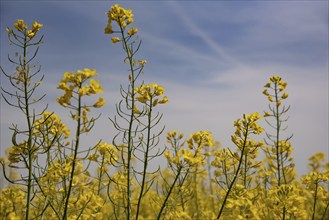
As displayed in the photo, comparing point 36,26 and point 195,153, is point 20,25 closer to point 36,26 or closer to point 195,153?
point 36,26

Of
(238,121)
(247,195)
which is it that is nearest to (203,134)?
(238,121)

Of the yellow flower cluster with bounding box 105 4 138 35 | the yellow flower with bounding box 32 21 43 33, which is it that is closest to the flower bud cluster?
the yellow flower cluster with bounding box 105 4 138 35

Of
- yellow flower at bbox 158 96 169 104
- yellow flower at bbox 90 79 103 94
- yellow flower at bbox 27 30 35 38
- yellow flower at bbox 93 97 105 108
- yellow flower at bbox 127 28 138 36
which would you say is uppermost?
yellow flower at bbox 127 28 138 36

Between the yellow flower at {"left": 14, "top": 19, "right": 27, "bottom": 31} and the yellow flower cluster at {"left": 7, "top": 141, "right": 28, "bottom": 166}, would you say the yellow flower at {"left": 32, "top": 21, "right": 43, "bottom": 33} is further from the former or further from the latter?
the yellow flower cluster at {"left": 7, "top": 141, "right": 28, "bottom": 166}

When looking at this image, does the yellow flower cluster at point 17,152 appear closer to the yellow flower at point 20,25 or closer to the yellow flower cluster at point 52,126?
the yellow flower cluster at point 52,126

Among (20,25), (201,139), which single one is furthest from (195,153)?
(20,25)

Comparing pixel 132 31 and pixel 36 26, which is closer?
pixel 36 26

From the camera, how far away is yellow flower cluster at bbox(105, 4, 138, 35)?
127 inches

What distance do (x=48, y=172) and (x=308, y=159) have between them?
584 cm

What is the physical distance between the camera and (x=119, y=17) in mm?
3229

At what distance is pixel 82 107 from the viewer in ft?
8.46

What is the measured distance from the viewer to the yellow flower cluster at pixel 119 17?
322 cm

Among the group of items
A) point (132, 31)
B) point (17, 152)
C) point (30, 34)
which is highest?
point (132, 31)

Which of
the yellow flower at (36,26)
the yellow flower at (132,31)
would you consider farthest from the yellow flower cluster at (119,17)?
the yellow flower at (36,26)
